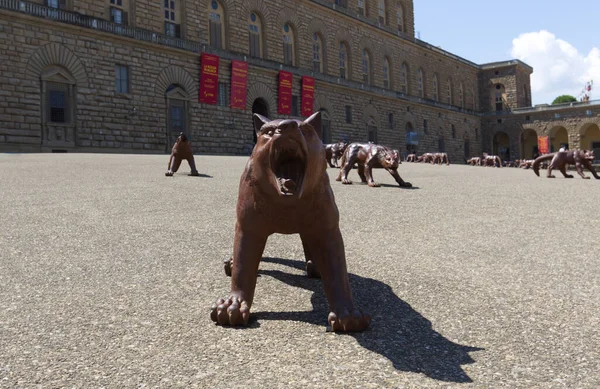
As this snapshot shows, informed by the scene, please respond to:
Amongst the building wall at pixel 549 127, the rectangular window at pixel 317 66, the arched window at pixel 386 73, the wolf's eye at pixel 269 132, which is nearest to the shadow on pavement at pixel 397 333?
the wolf's eye at pixel 269 132

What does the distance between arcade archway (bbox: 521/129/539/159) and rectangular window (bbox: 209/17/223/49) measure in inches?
1462

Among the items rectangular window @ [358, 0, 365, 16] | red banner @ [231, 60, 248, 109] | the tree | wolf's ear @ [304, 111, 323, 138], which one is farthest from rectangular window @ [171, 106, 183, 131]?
the tree

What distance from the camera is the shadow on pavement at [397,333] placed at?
198 centimetres

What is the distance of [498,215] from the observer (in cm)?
605

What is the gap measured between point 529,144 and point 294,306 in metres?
56.4

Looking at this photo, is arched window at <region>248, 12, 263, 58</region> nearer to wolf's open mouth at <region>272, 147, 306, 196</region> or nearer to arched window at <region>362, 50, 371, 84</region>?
arched window at <region>362, 50, 371, 84</region>

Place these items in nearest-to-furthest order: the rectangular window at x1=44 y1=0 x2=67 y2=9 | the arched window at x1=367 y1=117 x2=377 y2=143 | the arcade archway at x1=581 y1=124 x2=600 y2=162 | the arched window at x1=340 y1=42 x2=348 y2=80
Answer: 1. the rectangular window at x1=44 y1=0 x2=67 y2=9
2. the arched window at x1=340 y1=42 x2=348 y2=80
3. the arched window at x1=367 y1=117 x2=377 y2=143
4. the arcade archway at x1=581 y1=124 x2=600 y2=162

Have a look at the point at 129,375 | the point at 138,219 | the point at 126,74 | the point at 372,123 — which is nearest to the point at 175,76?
the point at 126,74

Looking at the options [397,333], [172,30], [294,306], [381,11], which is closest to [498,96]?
[381,11]

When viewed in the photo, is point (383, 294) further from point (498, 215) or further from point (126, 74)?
point (126, 74)

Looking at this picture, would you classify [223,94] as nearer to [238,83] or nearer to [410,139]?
[238,83]

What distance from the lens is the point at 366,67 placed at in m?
37.2

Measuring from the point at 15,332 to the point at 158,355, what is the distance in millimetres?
791

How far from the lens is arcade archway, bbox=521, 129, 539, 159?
50875 mm
